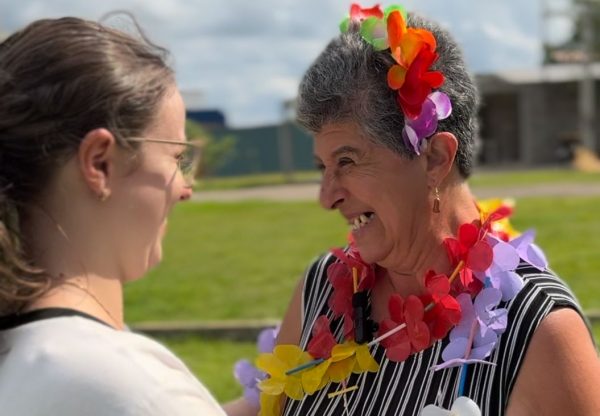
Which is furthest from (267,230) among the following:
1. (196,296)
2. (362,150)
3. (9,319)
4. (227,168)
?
(227,168)

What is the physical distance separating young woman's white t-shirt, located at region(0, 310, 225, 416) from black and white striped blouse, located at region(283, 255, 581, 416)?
95cm

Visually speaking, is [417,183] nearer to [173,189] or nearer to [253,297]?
[173,189]

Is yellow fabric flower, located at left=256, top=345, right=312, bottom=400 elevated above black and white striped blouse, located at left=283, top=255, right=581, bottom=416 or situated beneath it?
situated beneath

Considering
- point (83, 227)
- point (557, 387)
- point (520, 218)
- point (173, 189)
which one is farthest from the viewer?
point (520, 218)

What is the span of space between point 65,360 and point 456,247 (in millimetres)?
1272

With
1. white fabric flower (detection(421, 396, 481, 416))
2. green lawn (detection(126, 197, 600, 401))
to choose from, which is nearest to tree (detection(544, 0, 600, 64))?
green lawn (detection(126, 197, 600, 401))

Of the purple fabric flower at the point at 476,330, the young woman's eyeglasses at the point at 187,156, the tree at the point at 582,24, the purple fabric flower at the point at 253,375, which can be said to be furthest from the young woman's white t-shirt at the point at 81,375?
the tree at the point at 582,24

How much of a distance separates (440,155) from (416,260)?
0.31 m

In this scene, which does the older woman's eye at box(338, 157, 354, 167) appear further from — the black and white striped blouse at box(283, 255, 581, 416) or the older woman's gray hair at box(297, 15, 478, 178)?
the black and white striped blouse at box(283, 255, 581, 416)

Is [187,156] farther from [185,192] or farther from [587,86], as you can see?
[587,86]

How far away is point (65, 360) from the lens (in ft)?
4.66

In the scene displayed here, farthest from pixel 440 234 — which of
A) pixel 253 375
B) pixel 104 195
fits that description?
pixel 104 195

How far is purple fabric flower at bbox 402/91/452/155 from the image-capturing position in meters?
2.30

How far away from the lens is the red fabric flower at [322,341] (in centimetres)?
261
